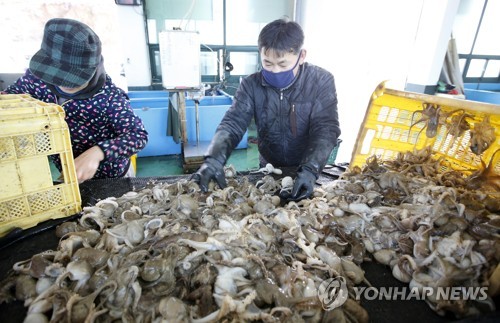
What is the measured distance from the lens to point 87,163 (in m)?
1.91

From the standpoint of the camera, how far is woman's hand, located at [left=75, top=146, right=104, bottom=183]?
6.14 ft

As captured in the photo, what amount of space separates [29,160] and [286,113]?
77.1 inches

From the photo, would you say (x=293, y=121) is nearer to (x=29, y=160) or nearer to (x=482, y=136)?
(x=482, y=136)

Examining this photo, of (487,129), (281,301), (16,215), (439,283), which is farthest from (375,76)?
(16,215)

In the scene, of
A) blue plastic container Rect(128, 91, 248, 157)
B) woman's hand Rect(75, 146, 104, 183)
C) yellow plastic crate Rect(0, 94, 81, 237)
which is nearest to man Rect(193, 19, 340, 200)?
woman's hand Rect(75, 146, 104, 183)

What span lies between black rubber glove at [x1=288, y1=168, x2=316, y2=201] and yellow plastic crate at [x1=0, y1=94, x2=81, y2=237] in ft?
4.85

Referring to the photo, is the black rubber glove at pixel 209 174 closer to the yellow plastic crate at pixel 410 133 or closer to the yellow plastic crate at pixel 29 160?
the yellow plastic crate at pixel 29 160

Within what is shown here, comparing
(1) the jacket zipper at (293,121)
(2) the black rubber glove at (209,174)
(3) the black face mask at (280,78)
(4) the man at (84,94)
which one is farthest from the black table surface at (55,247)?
(3) the black face mask at (280,78)

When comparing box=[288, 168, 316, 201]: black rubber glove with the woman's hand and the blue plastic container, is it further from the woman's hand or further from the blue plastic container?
the blue plastic container

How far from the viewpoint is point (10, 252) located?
147cm

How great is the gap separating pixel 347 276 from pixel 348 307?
19 cm

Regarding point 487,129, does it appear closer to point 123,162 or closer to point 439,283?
point 439,283

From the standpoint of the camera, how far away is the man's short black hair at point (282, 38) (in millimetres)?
2170

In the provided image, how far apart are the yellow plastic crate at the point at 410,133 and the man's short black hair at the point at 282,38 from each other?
833 millimetres
